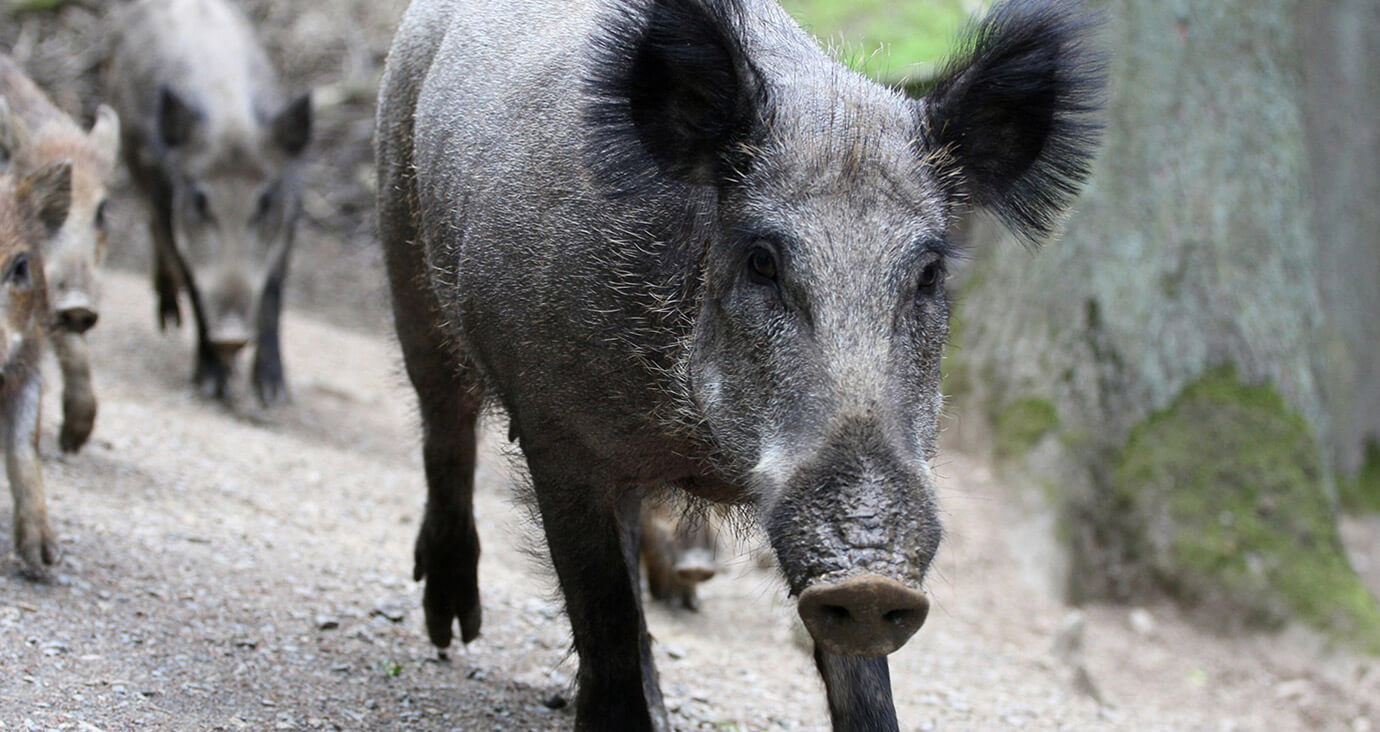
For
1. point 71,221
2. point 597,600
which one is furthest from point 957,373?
point 71,221

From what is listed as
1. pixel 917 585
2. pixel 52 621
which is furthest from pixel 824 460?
pixel 52 621

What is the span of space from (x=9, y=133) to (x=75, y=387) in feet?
4.00

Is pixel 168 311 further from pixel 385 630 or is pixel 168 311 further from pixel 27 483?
pixel 385 630

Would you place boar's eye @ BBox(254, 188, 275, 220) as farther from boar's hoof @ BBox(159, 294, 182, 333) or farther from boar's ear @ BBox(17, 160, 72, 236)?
boar's ear @ BBox(17, 160, 72, 236)

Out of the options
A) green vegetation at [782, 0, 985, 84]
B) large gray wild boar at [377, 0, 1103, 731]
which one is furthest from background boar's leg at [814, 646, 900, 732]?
green vegetation at [782, 0, 985, 84]

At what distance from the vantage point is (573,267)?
4004mm

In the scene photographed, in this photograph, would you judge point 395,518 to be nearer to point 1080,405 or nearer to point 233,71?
point 1080,405

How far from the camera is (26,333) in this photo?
18.8 feet

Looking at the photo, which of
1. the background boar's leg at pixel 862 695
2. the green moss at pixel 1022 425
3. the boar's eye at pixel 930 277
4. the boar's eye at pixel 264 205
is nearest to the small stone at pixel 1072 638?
the green moss at pixel 1022 425

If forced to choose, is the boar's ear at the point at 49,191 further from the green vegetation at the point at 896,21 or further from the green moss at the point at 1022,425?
the green vegetation at the point at 896,21

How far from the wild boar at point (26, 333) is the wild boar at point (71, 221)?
206 millimetres

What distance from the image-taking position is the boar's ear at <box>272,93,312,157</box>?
10438 millimetres

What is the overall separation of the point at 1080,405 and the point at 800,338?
5.25 meters

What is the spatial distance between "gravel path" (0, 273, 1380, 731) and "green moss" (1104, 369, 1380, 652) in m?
0.22
